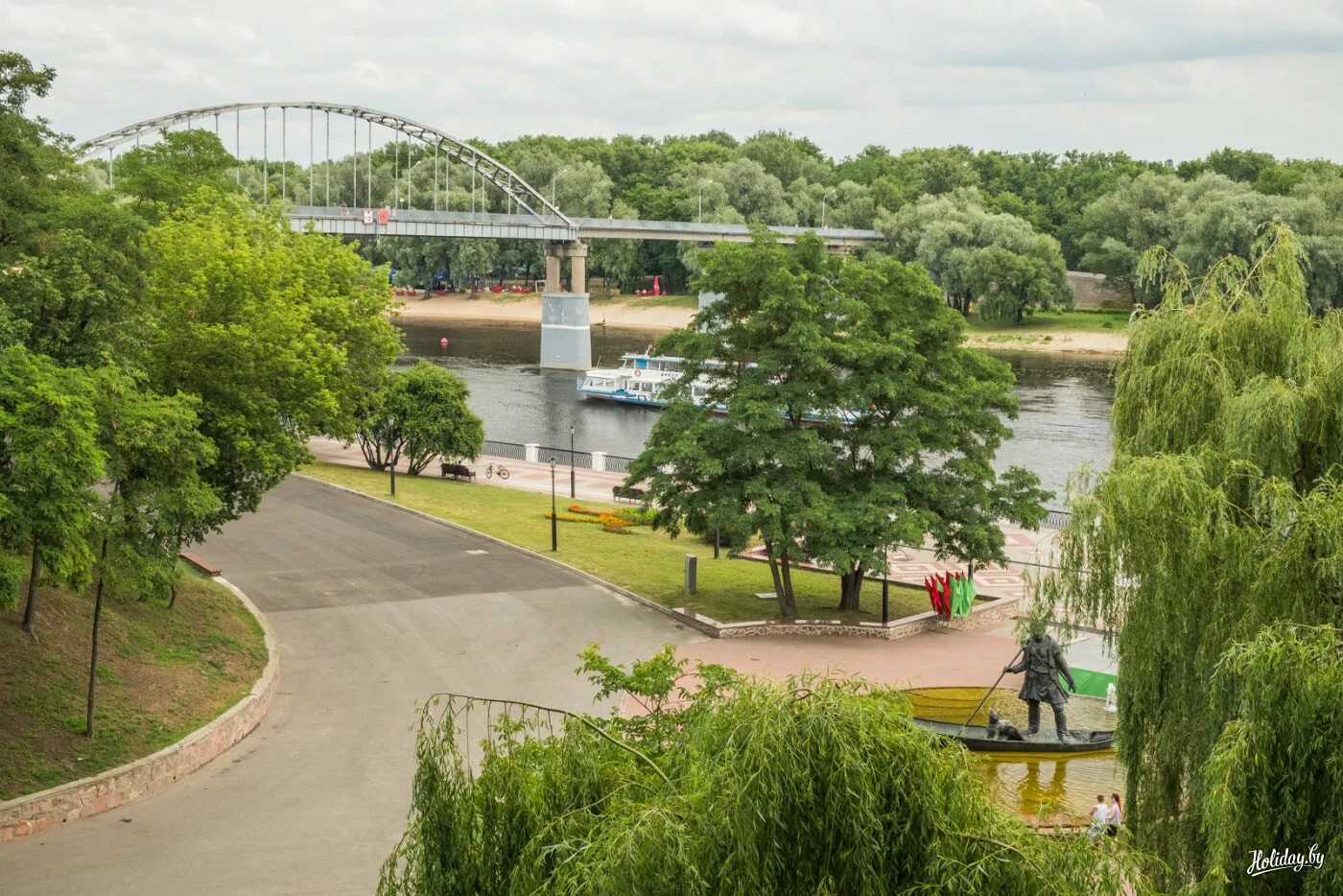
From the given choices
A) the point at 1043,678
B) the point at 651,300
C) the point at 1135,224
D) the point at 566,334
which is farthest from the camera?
the point at 651,300

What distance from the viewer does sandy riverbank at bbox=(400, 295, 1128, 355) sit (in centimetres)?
10775

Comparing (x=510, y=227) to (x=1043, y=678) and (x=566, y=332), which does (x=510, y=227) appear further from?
(x=1043, y=678)

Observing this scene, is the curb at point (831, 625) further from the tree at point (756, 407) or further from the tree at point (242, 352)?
the tree at point (242, 352)

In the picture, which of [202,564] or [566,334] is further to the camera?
[566,334]

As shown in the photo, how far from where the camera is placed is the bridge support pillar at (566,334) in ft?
354

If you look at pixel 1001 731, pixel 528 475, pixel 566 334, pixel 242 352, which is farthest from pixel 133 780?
pixel 566 334

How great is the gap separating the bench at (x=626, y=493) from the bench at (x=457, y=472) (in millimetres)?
5858

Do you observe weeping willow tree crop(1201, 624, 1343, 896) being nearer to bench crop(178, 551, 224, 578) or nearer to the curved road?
the curved road

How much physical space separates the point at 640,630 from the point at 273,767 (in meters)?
10.4

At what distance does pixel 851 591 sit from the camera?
34.0 meters

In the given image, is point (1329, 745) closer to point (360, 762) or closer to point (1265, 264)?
point (1265, 264)

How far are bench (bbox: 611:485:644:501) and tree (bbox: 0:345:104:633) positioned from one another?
49.3 ft

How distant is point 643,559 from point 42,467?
21397 millimetres

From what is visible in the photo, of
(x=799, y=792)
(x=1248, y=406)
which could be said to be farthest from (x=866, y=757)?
(x=1248, y=406)
